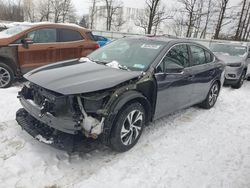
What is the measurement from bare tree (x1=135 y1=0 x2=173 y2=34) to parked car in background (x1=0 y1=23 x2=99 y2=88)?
19.8m

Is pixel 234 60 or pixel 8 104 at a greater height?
pixel 234 60

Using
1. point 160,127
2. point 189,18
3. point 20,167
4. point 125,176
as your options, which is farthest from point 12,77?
point 189,18

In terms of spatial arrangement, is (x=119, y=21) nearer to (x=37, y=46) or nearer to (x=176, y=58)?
(x=37, y=46)

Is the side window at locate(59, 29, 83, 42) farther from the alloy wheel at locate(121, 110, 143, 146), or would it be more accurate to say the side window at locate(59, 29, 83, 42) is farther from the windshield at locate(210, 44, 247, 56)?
the windshield at locate(210, 44, 247, 56)

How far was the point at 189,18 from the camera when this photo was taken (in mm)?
29953

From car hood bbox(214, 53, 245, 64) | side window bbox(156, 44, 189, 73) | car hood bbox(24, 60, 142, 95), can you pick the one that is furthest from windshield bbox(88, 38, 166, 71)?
car hood bbox(214, 53, 245, 64)

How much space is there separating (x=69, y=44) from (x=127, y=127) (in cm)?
446

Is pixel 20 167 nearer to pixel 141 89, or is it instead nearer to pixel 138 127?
pixel 138 127

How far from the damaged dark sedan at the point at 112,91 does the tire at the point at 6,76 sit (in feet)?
8.64

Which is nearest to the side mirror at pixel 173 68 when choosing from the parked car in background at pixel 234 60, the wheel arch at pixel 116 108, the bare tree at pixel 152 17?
the wheel arch at pixel 116 108

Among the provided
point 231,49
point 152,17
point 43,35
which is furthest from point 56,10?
point 43,35

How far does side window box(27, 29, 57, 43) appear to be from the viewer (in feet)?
20.3

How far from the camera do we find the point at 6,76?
581 cm

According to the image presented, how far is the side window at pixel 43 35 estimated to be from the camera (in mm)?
6199
